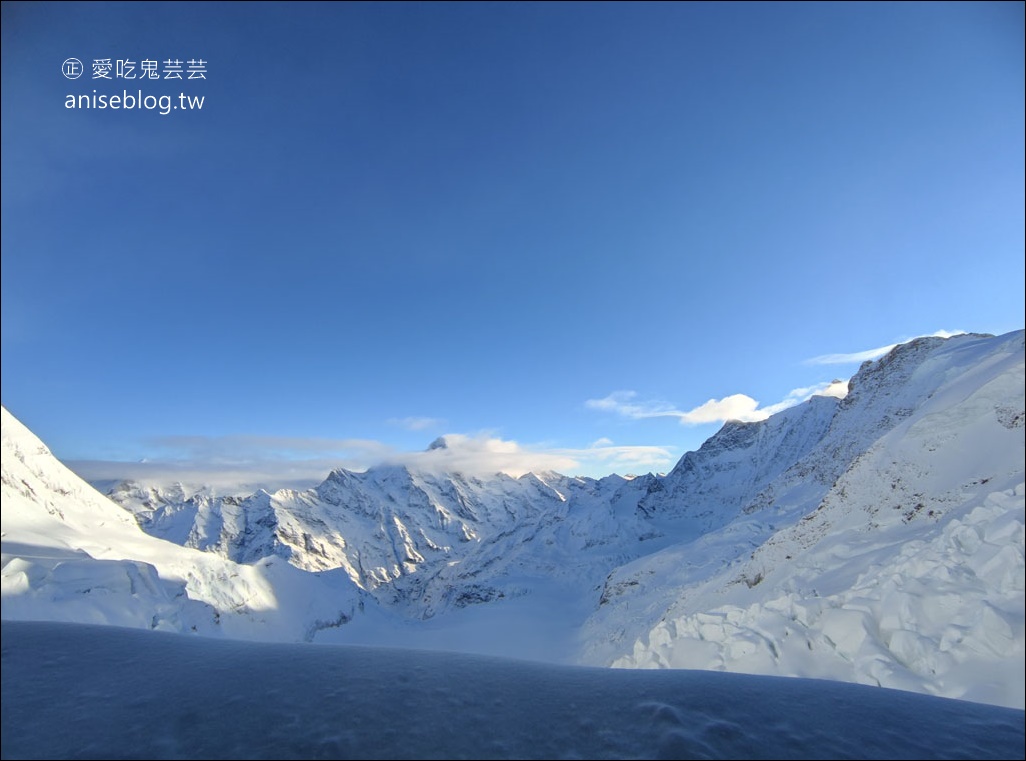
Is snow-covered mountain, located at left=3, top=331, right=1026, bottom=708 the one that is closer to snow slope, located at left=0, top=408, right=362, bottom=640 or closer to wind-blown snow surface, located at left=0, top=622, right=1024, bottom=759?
snow slope, located at left=0, top=408, right=362, bottom=640

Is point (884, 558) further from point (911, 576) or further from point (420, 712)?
point (420, 712)

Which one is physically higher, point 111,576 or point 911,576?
point 911,576

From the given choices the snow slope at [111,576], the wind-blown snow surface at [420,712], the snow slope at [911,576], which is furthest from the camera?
the snow slope at [111,576]

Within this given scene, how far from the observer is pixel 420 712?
882 cm

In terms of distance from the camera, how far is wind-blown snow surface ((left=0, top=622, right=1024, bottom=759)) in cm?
746

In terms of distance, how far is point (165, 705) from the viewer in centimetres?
870

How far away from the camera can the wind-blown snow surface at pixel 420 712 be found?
7457 millimetres

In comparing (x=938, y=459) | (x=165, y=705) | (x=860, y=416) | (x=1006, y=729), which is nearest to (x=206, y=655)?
(x=165, y=705)

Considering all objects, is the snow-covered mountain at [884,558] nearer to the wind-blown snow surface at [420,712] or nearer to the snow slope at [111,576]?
the snow slope at [111,576]

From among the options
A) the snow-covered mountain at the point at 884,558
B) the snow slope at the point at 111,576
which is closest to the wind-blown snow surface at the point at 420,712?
the snow-covered mountain at the point at 884,558

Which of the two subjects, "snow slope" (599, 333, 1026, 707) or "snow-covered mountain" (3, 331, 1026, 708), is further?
"snow-covered mountain" (3, 331, 1026, 708)

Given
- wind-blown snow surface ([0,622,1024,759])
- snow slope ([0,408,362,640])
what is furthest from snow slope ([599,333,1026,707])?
snow slope ([0,408,362,640])

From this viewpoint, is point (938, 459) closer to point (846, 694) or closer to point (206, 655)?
point (846, 694)

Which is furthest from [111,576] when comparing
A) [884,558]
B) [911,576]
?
[884,558]
